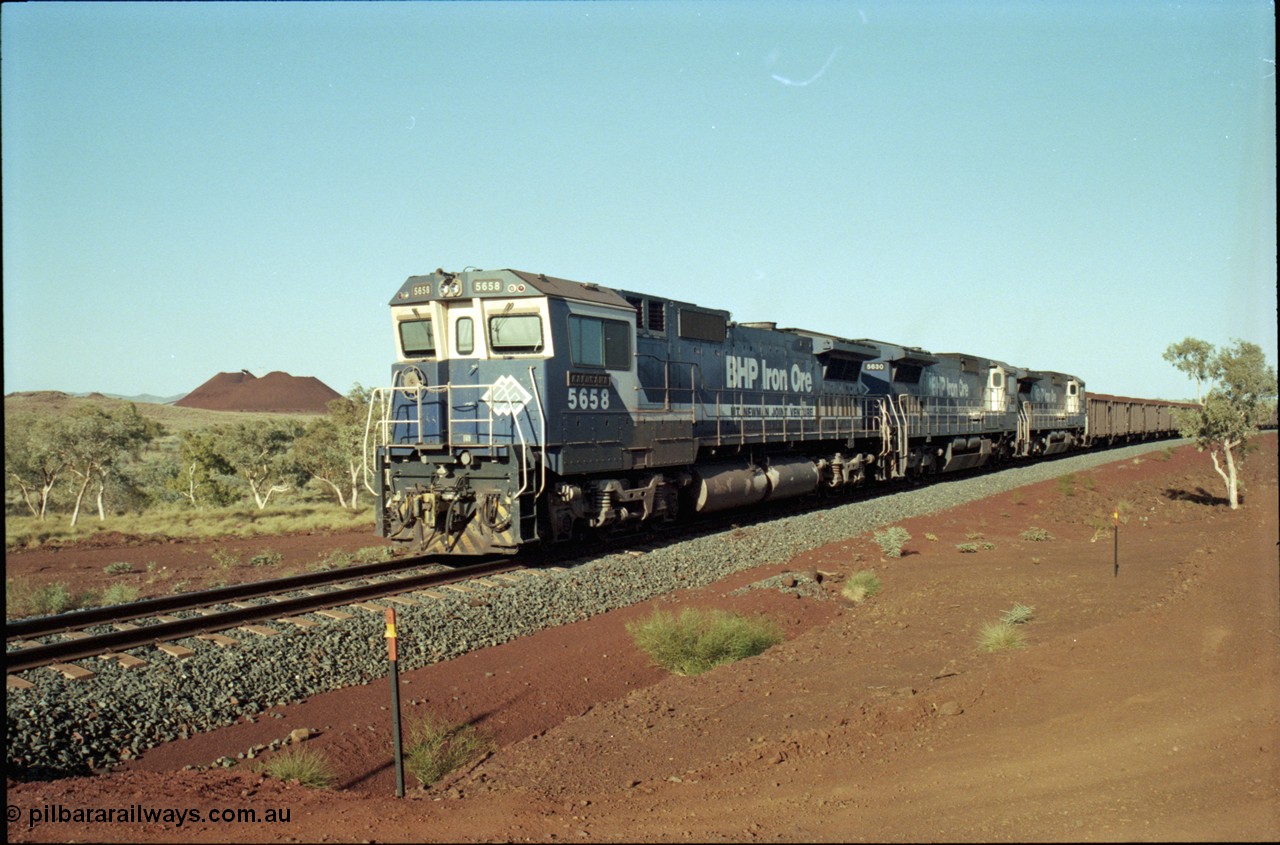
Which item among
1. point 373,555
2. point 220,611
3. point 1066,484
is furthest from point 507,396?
point 1066,484

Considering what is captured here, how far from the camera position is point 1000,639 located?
8875mm

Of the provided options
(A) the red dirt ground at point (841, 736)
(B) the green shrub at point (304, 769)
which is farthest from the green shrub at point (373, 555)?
(B) the green shrub at point (304, 769)

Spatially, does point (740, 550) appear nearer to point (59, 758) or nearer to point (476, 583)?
point (476, 583)

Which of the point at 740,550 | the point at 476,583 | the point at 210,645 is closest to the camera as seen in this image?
the point at 210,645

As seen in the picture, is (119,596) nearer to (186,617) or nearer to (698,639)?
(186,617)

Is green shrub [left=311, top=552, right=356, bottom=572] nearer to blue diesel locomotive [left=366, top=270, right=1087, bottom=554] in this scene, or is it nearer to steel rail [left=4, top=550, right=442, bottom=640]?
blue diesel locomotive [left=366, top=270, right=1087, bottom=554]

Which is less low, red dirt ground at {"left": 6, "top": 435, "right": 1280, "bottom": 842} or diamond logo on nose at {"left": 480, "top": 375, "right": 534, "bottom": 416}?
diamond logo on nose at {"left": 480, "top": 375, "right": 534, "bottom": 416}

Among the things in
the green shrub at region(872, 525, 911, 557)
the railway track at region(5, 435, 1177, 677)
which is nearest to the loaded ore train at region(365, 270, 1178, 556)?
the railway track at region(5, 435, 1177, 677)

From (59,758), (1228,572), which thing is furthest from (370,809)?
(1228,572)

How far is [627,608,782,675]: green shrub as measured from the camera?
931cm

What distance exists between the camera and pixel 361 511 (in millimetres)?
25953

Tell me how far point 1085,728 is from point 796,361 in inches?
627

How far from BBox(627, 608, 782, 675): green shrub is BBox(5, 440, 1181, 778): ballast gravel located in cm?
157

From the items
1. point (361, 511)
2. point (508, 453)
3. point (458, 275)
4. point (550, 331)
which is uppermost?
point (458, 275)
